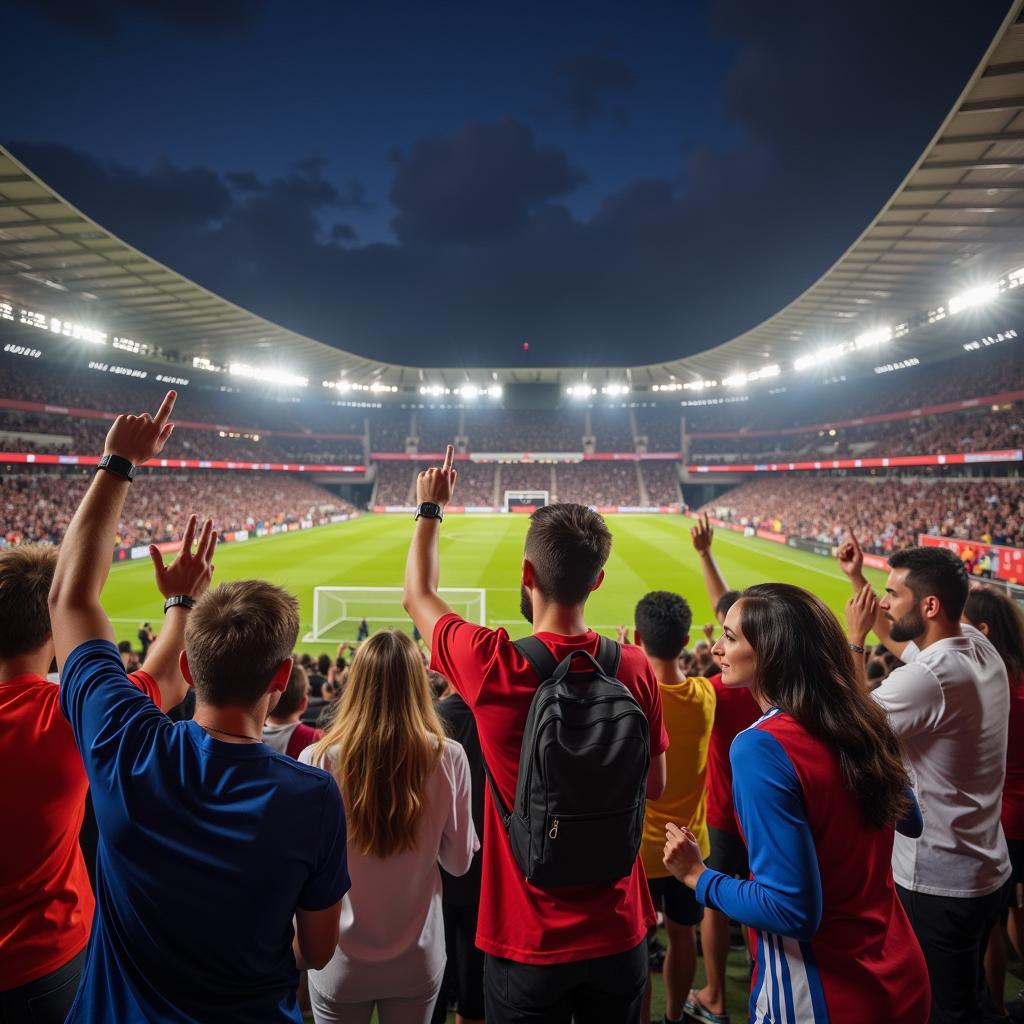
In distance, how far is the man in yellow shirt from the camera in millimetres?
3648

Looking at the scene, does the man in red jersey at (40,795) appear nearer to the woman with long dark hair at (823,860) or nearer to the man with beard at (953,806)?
the woman with long dark hair at (823,860)

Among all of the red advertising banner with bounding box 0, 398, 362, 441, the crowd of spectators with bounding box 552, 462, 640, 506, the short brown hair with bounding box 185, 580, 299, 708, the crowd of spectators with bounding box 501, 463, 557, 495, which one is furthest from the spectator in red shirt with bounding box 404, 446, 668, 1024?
the crowd of spectators with bounding box 501, 463, 557, 495

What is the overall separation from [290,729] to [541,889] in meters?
2.27

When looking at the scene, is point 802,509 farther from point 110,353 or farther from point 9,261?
point 110,353

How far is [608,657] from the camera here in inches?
90.1

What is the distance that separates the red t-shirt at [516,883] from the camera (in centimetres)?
214

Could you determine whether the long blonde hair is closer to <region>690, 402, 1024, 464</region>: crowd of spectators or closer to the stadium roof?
the stadium roof

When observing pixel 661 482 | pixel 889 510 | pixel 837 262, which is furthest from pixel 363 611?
pixel 661 482

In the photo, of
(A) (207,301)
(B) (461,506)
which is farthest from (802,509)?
(A) (207,301)

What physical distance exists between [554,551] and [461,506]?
66.0 meters

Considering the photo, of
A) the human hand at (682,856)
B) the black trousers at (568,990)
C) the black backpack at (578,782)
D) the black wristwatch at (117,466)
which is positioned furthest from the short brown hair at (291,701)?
the human hand at (682,856)

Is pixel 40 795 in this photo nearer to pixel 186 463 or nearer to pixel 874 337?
pixel 874 337

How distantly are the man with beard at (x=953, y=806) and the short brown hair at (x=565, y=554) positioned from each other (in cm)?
180

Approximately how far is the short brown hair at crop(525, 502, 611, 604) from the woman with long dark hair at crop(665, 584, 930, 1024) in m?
0.81
